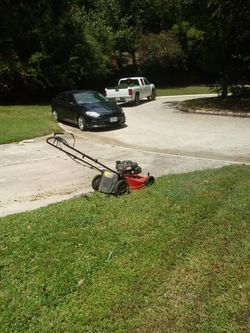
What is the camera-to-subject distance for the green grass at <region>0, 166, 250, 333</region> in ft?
14.1

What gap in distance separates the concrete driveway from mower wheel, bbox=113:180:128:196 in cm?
133

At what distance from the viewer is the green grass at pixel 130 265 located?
4.30m

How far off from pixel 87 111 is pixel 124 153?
446cm

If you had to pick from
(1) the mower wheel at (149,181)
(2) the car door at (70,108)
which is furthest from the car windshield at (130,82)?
(1) the mower wheel at (149,181)

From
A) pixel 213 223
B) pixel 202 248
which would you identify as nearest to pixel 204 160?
pixel 213 223

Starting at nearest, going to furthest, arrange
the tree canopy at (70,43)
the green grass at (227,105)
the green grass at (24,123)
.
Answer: the green grass at (24,123) < the green grass at (227,105) < the tree canopy at (70,43)

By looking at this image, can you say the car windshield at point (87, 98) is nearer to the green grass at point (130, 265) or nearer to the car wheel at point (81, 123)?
the car wheel at point (81, 123)

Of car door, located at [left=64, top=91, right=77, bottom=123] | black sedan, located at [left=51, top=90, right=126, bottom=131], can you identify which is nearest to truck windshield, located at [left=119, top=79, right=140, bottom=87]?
black sedan, located at [left=51, top=90, right=126, bottom=131]

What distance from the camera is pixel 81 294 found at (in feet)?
15.4

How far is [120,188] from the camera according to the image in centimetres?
762

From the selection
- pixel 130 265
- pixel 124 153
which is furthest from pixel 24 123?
pixel 130 265

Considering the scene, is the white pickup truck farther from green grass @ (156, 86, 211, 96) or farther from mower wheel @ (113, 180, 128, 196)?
mower wheel @ (113, 180, 128, 196)

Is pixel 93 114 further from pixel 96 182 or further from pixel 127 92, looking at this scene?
pixel 127 92

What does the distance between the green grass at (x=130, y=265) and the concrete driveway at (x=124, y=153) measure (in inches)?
73.1
